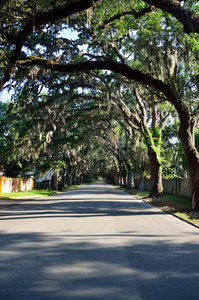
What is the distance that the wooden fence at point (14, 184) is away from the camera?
1039 inches

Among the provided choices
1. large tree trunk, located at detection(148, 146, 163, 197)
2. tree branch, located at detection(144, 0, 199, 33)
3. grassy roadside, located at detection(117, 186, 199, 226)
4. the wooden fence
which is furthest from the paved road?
the wooden fence

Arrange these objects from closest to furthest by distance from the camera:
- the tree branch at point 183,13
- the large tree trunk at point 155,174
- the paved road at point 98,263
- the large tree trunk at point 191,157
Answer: the paved road at point 98,263 < the tree branch at point 183,13 < the large tree trunk at point 191,157 < the large tree trunk at point 155,174

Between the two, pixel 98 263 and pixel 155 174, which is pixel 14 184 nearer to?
pixel 155 174

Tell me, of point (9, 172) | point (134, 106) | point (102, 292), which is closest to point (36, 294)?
point (102, 292)

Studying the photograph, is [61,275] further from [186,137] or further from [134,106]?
[134,106]

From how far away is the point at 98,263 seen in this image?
4.88 meters

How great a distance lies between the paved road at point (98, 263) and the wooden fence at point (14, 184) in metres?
19.1

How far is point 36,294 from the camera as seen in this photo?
3.60 meters

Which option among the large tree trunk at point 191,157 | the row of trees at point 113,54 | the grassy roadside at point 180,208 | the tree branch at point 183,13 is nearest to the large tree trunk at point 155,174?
the row of trees at point 113,54

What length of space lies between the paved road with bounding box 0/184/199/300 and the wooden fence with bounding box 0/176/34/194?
753 inches

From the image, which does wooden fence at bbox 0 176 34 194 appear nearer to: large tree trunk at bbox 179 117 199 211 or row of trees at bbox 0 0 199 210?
row of trees at bbox 0 0 199 210

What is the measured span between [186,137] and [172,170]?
24490 mm

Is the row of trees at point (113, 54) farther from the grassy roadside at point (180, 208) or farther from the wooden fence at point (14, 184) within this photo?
the wooden fence at point (14, 184)

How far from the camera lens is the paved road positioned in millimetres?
3688
